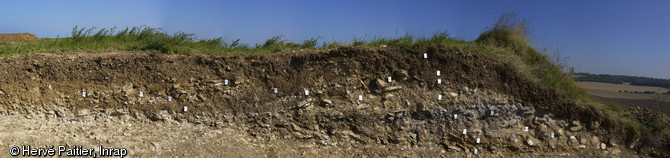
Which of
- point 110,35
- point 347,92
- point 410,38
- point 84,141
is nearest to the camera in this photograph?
point 84,141

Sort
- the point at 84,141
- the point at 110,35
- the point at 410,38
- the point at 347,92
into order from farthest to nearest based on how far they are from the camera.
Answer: the point at 110,35 → the point at 410,38 → the point at 347,92 → the point at 84,141

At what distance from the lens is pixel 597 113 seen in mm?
7176

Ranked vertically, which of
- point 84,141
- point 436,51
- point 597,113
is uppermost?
point 436,51

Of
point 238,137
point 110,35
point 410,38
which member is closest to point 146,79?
point 238,137

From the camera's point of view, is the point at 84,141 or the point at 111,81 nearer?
the point at 84,141

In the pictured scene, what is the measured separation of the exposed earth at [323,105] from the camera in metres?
6.95

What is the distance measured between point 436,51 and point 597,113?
3074 millimetres

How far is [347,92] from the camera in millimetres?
7027

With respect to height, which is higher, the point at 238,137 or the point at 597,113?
the point at 597,113

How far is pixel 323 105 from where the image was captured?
23.1ft

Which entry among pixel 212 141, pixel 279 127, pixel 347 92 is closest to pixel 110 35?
pixel 212 141

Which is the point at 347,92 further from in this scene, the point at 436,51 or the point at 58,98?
the point at 58,98

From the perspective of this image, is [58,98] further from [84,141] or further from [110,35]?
[110,35]

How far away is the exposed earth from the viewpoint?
6.95 metres
